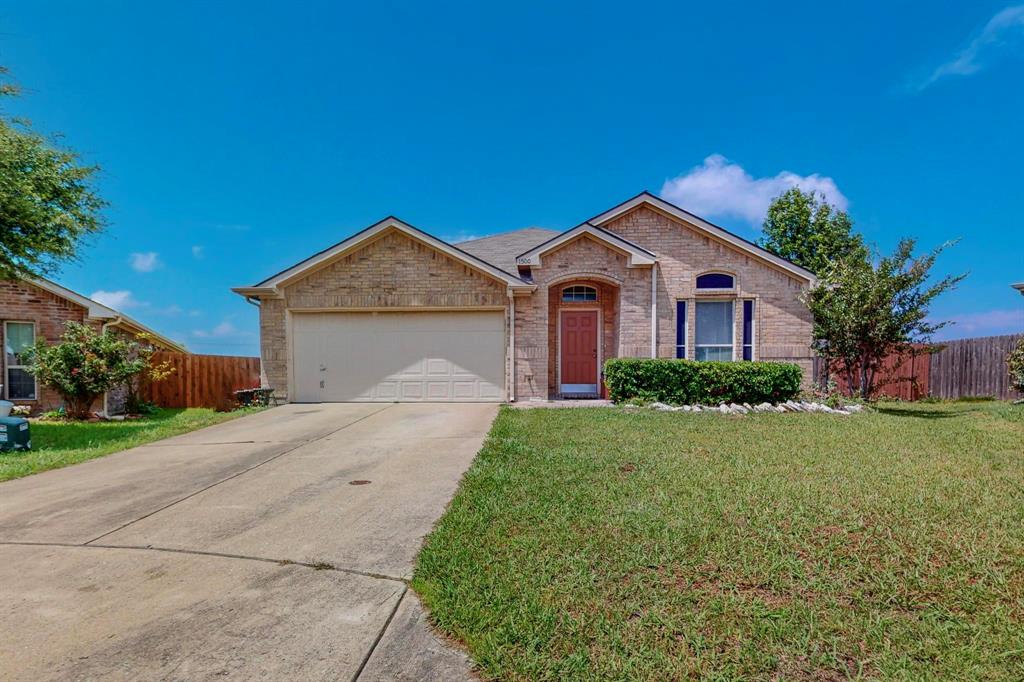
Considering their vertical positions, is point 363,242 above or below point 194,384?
above

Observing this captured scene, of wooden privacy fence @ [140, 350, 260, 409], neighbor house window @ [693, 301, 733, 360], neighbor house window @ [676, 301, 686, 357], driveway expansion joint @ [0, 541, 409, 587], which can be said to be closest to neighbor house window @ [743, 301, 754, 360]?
neighbor house window @ [693, 301, 733, 360]

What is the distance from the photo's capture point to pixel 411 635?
2.58m

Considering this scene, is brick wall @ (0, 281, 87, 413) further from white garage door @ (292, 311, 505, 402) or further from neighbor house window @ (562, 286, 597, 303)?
neighbor house window @ (562, 286, 597, 303)

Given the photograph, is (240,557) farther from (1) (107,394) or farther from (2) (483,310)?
(1) (107,394)

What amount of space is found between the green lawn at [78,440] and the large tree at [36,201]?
10.8 feet

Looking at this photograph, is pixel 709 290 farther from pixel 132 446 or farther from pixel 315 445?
pixel 132 446

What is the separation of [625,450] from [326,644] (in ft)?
14.9

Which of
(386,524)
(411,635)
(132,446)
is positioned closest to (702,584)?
(411,635)

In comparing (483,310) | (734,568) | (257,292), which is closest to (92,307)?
(257,292)

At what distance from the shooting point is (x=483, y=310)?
478 inches

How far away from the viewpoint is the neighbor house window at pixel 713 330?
12.6 metres

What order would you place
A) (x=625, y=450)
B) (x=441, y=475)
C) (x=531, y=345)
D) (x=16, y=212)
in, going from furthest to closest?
(x=531, y=345) → (x=16, y=212) → (x=625, y=450) → (x=441, y=475)

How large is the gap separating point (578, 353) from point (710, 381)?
3911mm

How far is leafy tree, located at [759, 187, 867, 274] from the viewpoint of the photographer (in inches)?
897
